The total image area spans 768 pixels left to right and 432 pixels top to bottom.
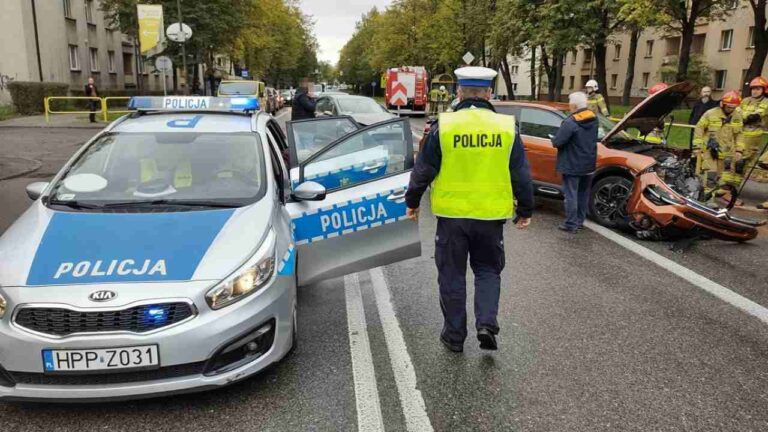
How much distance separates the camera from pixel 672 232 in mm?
7375

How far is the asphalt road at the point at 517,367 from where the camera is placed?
3262mm

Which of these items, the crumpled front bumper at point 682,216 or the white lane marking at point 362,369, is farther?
the crumpled front bumper at point 682,216

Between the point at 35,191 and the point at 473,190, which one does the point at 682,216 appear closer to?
the point at 473,190

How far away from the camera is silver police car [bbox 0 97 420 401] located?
299cm

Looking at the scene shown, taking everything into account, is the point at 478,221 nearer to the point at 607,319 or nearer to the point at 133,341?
the point at 607,319

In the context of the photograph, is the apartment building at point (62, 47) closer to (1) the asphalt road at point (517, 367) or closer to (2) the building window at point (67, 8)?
(2) the building window at point (67, 8)

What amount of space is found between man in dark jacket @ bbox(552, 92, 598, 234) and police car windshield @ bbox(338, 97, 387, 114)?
925cm

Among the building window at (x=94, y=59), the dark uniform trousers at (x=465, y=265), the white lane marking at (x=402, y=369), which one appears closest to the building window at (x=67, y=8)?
the building window at (x=94, y=59)

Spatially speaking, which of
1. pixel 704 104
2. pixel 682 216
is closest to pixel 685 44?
pixel 704 104

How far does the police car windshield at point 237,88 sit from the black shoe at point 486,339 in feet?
73.2

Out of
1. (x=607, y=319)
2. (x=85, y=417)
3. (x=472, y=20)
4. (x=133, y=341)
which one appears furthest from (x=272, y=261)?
(x=472, y=20)

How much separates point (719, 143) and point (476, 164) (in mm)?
7540

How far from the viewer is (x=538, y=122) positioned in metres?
9.32

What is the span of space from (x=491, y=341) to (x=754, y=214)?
7.35 m
